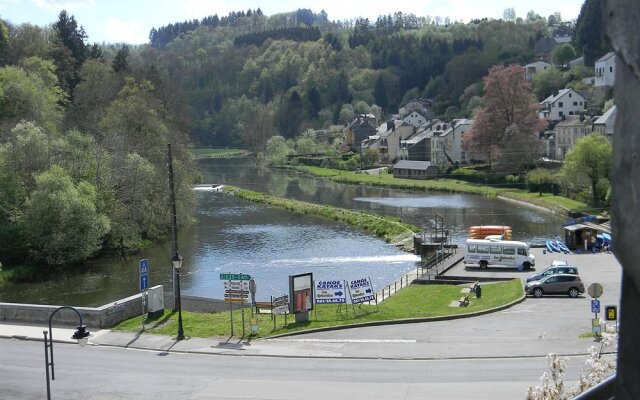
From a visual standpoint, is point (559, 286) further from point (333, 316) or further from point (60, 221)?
point (60, 221)

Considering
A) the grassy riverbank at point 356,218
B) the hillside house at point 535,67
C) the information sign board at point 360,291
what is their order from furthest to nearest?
1. the hillside house at point 535,67
2. the grassy riverbank at point 356,218
3. the information sign board at point 360,291

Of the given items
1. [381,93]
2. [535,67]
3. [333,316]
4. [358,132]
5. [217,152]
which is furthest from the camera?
[381,93]

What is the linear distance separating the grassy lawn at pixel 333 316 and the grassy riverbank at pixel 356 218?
20109mm

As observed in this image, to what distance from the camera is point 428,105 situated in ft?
511

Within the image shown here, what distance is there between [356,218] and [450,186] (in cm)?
2847

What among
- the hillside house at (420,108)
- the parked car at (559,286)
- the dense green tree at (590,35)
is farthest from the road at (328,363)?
the hillside house at (420,108)

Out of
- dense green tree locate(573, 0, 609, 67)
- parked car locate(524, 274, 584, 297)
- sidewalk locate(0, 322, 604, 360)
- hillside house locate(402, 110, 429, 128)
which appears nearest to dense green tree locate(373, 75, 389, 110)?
hillside house locate(402, 110, 429, 128)

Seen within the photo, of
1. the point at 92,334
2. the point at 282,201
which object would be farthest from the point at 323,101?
the point at 92,334

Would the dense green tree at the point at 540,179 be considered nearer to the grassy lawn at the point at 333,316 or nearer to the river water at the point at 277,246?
the river water at the point at 277,246

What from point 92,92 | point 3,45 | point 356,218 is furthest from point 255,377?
point 3,45

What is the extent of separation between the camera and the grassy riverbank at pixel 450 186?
69438 millimetres

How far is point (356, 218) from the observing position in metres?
63.5

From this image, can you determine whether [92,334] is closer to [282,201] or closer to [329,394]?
[329,394]

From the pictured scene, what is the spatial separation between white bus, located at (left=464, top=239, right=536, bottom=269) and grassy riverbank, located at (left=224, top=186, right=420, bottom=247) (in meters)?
11.8
